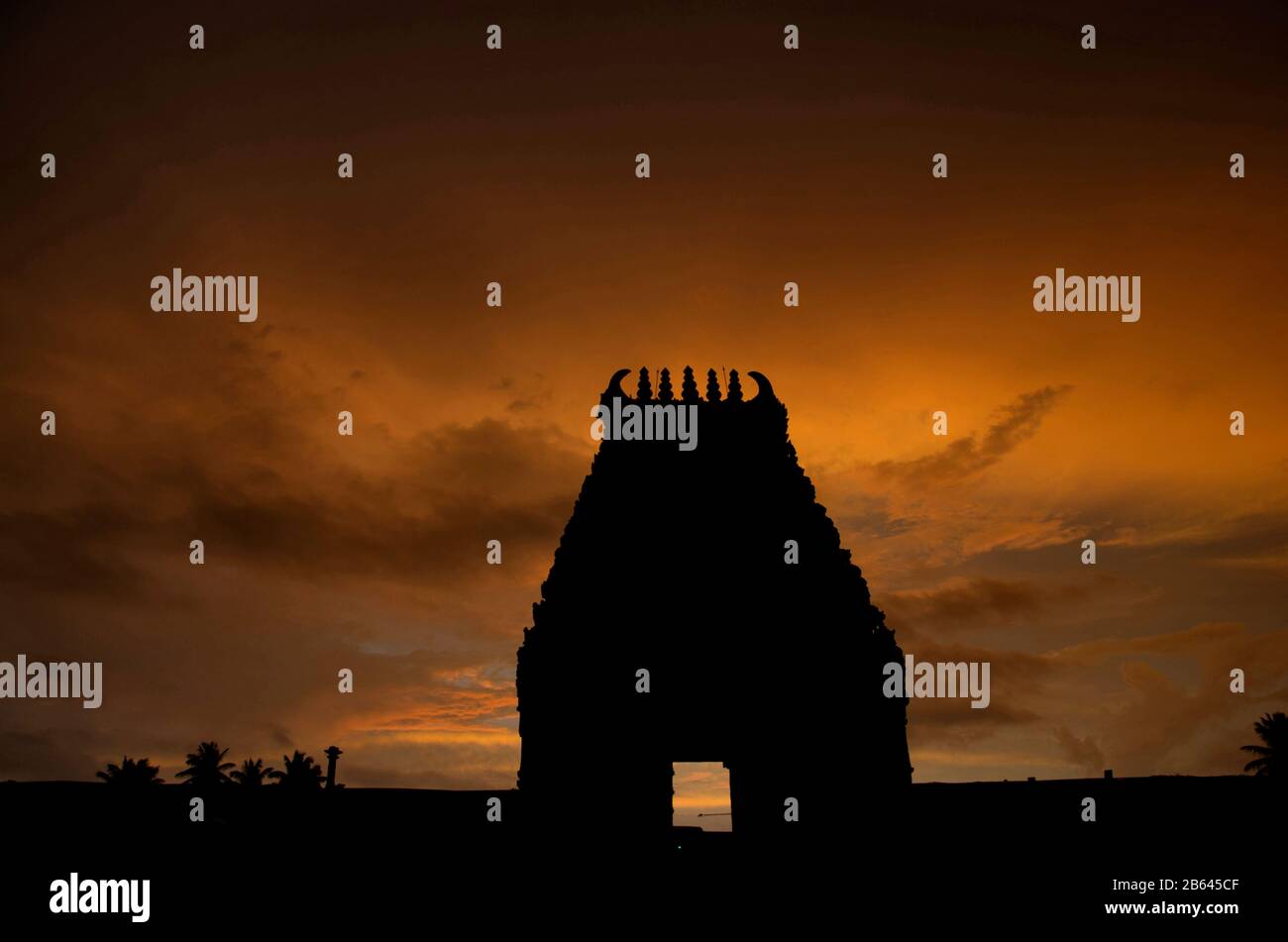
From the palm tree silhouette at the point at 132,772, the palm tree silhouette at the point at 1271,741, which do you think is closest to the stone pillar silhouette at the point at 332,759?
the palm tree silhouette at the point at 132,772

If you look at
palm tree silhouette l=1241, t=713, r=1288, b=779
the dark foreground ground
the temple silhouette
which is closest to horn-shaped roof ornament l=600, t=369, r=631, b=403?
the temple silhouette

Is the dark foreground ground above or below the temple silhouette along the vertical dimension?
below

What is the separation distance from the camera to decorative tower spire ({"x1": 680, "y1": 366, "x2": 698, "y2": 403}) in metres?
26.8

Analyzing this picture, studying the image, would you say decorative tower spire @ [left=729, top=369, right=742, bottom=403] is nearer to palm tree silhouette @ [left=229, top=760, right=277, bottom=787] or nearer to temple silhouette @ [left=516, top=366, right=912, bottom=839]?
temple silhouette @ [left=516, top=366, right=912, bottom=839]

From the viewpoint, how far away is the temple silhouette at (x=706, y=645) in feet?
80.2

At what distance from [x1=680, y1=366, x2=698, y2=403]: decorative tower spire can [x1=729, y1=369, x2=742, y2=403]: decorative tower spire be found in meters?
0.90

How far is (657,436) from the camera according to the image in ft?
86.8
